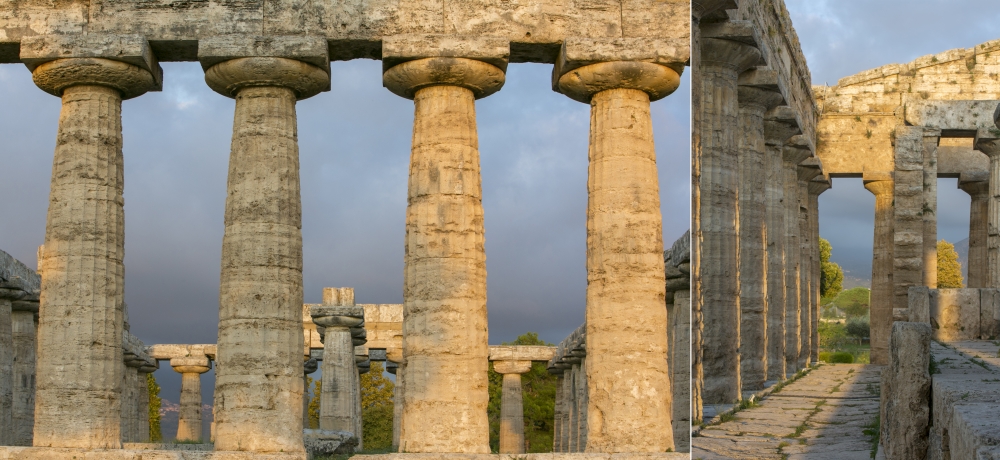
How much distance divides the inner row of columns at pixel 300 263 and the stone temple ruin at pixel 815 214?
2208mm

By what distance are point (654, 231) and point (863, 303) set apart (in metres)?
112

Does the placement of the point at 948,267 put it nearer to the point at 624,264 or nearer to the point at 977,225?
the point at 977,225

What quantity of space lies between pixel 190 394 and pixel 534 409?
20609 millimetres

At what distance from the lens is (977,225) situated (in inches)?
1837

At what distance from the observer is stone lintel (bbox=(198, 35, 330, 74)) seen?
A: 64.2ft

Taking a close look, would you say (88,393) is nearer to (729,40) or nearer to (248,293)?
(248,293)

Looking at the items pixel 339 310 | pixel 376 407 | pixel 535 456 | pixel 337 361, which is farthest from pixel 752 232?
pixel 376 407

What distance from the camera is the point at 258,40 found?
1966 centimetres

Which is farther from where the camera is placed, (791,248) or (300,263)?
(791,248)

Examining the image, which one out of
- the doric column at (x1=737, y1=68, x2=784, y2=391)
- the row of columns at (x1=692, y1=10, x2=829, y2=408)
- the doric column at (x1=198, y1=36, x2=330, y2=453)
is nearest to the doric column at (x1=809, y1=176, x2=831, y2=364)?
the row of columns at (x1=692, y1=10, x2=829, y2=408)

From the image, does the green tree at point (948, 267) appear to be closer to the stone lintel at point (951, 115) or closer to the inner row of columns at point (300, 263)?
the stone lintel at point (951, 115)

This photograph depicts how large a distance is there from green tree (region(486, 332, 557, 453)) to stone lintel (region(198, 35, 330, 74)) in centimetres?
4066

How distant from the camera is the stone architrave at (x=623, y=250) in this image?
18.8 m

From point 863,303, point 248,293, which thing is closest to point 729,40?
point 248,293
